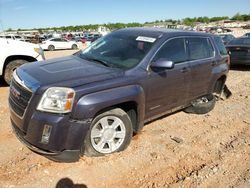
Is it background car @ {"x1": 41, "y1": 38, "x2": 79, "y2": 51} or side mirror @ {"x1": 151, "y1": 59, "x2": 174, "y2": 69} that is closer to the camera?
side mirror @ {"x1": 151, "y1": 59, "x2": 174, "y2": 69}

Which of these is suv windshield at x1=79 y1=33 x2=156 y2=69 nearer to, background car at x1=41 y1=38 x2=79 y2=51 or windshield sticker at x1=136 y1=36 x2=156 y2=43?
windshield sticker at x1=136 y1=36 x2=156 y2=43

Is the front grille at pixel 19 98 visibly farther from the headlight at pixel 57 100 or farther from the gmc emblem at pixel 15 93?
the headlight at pixel 57 100

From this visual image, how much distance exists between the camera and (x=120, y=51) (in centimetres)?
442

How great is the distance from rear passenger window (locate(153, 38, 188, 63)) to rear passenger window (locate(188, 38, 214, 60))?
0.71 feet

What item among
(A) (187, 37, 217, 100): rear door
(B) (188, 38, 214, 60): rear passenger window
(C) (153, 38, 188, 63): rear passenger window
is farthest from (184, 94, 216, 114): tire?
(C) (153, 38, 188, 63): rear passenger window

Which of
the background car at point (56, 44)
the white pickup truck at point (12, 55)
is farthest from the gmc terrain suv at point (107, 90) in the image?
the background car at point (56, 44)

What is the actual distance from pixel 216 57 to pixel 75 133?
3720mm

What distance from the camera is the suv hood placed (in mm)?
3381

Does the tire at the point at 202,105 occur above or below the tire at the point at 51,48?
above

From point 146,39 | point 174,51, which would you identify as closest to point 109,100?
point 146,39

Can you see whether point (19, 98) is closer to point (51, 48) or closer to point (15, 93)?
point (15, 93)

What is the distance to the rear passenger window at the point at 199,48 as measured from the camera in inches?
197

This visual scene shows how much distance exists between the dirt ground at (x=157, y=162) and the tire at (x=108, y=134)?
131 mm

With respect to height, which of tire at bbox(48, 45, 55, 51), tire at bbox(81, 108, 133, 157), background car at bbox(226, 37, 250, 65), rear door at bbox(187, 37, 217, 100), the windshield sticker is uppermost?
the windshield sticker
